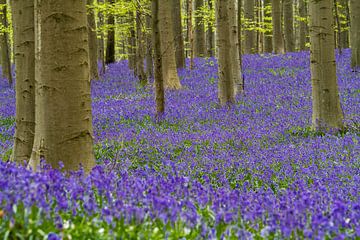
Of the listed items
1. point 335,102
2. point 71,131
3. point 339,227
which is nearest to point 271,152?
point 335,102

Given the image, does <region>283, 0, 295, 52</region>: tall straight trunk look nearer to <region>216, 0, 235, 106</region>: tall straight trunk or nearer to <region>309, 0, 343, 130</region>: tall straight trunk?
<region>216, 0, 235, 106</region>: tall straight trunk

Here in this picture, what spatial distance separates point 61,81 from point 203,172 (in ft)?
9.44

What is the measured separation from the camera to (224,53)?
12539 millimetres

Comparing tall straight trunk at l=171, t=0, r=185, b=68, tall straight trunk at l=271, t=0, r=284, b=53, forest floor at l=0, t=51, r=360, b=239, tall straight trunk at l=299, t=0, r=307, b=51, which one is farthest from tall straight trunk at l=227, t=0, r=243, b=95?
tall straight trunk at l=299, t=0, r=307, b=51

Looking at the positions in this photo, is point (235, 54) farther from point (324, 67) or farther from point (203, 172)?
point (203, 172)

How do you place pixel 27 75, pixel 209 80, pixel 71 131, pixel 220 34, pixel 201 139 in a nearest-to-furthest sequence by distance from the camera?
pixel 71 131
pixel 27 75
pixel 201 139
pixel 220 34
pixel 209 80

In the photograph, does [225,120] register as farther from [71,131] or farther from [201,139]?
[71,131]

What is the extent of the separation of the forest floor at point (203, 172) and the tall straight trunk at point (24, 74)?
1.18m

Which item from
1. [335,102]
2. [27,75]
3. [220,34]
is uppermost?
[220,34]

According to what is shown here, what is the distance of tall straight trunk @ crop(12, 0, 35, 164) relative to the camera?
20.8 feet

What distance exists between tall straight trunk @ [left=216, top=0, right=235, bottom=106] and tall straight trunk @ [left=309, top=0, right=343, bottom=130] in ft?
12.0

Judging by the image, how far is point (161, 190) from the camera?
3555mm

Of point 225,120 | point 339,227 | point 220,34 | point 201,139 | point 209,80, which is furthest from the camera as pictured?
point 209,80

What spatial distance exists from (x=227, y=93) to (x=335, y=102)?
158 inches
